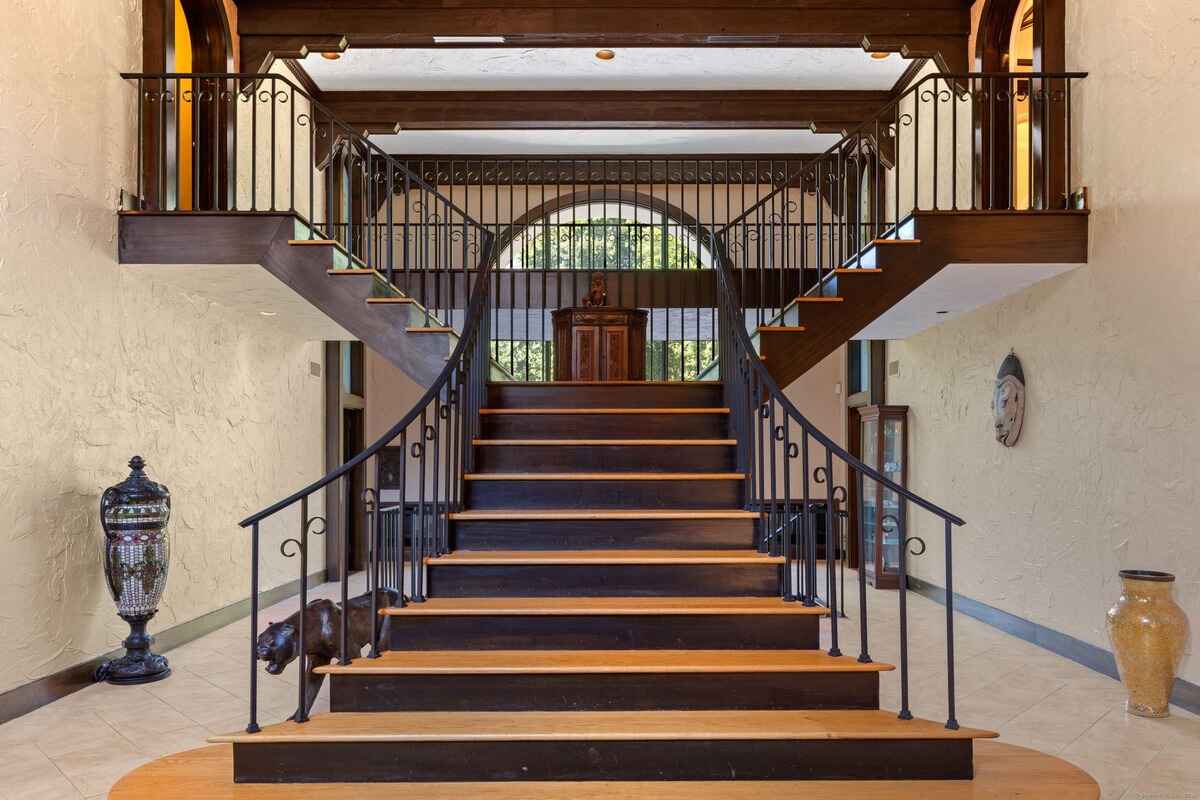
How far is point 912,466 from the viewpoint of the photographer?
8.66 m

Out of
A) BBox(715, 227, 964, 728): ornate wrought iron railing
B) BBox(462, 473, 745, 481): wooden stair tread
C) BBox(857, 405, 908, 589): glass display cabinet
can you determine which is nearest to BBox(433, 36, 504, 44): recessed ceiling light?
BBox(715, 227, 964, 728): ornate wrought iron railing

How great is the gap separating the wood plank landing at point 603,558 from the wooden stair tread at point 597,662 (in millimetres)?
445

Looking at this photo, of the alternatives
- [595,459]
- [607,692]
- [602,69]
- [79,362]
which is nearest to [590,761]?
[607,692]

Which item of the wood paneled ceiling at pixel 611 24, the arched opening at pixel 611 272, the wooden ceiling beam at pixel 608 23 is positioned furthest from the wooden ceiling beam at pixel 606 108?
the wooden ceiling beam at pixel 608 23

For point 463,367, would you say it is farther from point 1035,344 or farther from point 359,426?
point 359,426

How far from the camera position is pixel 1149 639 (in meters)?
4.39

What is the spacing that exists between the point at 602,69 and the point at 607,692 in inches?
249

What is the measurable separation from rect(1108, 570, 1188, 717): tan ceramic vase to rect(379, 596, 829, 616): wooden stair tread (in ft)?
5.41

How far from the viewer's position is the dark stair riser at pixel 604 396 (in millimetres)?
5754

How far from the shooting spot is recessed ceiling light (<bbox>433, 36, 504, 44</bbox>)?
719 centimetres

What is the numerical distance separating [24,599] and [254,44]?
461 centimetres

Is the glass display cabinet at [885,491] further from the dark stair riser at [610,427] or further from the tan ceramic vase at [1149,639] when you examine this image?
the tan ceramic vase at [1149,639]

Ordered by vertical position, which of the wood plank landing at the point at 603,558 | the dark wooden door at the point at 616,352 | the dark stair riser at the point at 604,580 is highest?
the dark wooden door at the point at 616,352

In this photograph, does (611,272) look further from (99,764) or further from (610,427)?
(99,764)
